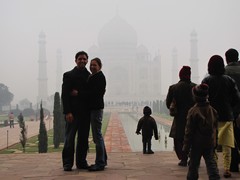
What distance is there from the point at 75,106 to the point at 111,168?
64 cm

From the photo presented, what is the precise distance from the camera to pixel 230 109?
317 centimetres

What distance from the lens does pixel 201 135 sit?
9.02ft

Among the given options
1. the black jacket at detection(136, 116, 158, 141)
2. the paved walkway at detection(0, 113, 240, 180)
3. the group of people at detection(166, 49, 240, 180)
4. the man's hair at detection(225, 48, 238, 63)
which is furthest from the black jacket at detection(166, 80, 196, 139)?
the black jacket at detection(136, 116, 158, 141)

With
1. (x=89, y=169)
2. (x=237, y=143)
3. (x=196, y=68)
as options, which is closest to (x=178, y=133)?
(x=237, y=143)

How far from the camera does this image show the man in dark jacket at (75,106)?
3461 millimetres

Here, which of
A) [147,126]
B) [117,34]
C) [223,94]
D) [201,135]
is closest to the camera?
[201,135]

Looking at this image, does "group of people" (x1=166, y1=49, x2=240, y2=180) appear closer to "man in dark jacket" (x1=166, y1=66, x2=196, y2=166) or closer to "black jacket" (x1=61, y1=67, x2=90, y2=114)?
"man in dark jacket" (x1=166, y1=66, x2=196, y2=166)

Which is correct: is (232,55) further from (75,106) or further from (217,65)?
(75,106)

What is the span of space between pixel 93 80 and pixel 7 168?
1209mm

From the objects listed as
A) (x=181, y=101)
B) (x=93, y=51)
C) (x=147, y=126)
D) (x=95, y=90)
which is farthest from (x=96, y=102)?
(x=93, y=51)

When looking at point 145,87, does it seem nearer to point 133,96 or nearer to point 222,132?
point 133,96

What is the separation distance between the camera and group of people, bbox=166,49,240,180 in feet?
9.02

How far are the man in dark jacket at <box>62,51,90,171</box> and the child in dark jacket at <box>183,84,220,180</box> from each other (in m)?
1.08

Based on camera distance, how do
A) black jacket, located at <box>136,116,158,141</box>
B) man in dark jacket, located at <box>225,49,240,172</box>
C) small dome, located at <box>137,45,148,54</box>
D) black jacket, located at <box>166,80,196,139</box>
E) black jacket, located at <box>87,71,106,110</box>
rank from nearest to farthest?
man in dark jacket, located at <box>225,49,240,172</box> → black jacket, located at <box>87,71,106,110</box> → black jacket, located at <box>166,80,196,139</box> → black jacket, located at <box>136,116,158,141</box> → small dome, located at <box>137,45,148,54</box>
